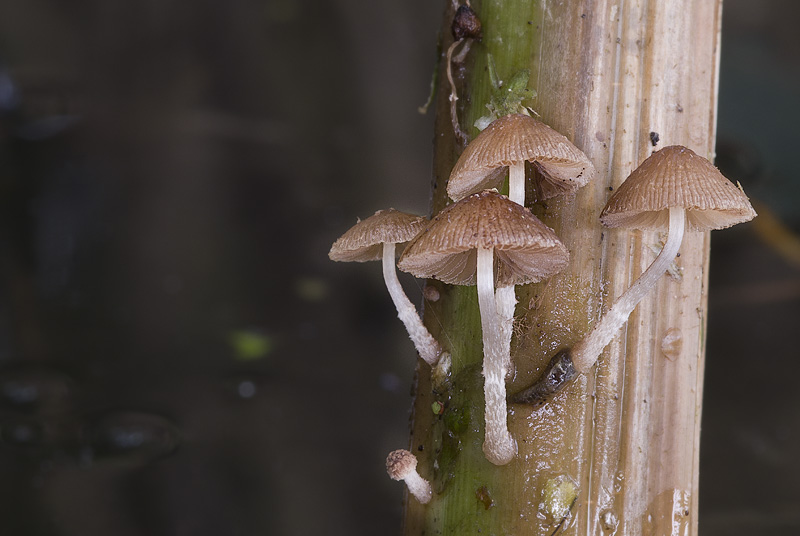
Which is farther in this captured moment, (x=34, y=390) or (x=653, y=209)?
(x=34, y=390)

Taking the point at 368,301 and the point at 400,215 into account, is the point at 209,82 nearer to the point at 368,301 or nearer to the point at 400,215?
the point at 368,301

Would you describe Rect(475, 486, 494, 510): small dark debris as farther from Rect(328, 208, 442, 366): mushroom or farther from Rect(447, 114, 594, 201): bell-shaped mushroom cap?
Rect(447, 114, 594, 201): bell-shaped mushroom cap

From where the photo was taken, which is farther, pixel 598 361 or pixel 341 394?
pixel 341 394

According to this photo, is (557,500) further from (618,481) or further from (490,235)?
(490,235)

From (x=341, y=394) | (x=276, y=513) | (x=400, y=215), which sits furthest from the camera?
(x=341, y=394)

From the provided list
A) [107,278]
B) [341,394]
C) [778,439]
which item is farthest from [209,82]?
[778,439]

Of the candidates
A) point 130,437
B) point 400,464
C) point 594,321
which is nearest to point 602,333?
point 594,321

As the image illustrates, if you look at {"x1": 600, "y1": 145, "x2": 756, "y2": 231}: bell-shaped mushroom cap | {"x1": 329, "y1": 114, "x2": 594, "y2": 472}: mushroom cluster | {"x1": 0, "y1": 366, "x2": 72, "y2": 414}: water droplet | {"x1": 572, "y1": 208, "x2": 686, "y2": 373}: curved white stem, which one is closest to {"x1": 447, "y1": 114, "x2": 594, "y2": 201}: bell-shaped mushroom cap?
{"x1": 329, "y1": 114, "x2": 594, "y2": 472}: mushroom cluster

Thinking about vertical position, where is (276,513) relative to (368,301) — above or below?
below
